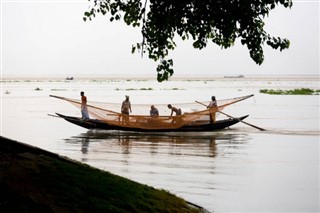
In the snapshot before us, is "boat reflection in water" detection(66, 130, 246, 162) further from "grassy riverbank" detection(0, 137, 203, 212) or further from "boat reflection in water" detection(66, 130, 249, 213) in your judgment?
"grassy riverbank" detection(0, 137, 203, 212)

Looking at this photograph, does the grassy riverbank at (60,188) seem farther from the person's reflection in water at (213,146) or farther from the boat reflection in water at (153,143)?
the person's reflection in water at (213,146)

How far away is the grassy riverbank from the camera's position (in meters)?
4.79

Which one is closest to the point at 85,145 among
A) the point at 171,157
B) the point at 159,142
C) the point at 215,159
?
the point at 159,142

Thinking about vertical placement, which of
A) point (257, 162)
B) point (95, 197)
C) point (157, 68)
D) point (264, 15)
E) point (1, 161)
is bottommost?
point (257, 162)

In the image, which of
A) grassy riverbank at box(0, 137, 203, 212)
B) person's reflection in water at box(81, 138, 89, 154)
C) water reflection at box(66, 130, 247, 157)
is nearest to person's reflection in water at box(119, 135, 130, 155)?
water reflection at box(66, 130, 247, 157)

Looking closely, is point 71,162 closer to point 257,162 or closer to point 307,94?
point 257,162

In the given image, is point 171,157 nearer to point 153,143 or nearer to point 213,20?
point 153,143

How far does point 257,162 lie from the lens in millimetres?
12492

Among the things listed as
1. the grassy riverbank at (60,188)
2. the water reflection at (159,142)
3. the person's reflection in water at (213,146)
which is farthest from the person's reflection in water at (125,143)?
the grassy riverbank at (60,188)

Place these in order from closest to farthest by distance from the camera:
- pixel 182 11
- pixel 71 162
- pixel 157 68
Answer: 1. pixel 182 11
2. pixel 157 68
3. pixel 71 162

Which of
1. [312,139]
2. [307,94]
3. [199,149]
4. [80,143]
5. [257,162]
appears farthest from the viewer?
[307,94]

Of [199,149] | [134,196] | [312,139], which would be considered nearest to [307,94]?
[312,139]

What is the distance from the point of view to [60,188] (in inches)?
205

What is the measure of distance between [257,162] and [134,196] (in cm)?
716
